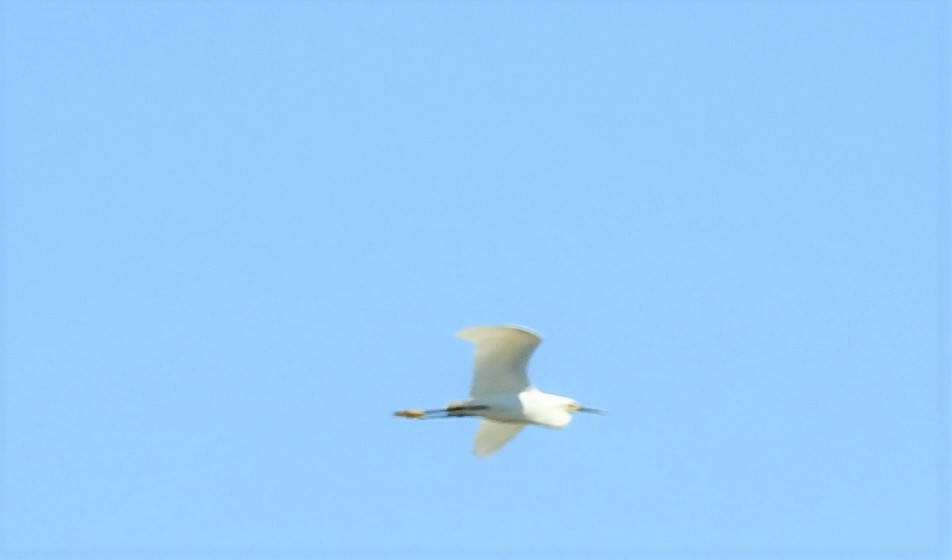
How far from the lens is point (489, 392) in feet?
81.0

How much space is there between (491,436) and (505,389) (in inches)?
92.6

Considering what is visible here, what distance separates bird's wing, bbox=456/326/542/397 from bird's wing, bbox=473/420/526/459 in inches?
84.8

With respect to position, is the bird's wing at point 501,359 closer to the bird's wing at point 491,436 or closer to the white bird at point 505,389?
the white bird at point 505,389

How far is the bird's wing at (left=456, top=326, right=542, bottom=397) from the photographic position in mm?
23828

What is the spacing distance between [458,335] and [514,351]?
117 centimetres

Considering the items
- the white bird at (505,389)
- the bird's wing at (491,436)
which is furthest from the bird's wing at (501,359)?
the bird's wing at (491,436)

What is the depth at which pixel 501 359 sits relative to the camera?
24.5 metres

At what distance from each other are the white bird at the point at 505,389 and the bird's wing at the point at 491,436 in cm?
124

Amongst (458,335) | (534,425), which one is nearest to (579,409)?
(534,425)

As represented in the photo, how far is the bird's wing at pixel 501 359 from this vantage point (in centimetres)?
2383

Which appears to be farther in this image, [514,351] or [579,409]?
[579,409]

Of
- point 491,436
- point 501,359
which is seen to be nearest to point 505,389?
point 501,359

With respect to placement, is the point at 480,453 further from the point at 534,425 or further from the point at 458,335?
the point at 458,335

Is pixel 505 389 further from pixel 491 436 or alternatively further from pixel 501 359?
pixel 491 436
